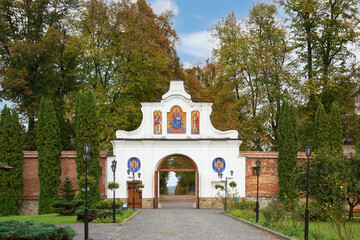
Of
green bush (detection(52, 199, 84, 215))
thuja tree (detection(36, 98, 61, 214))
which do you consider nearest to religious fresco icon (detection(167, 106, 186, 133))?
thuja tree (detection(36, 98, 61, 214))

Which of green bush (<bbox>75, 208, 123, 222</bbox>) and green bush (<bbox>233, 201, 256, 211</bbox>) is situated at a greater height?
green bush (<bbox>75, 208, 123, 222</bbox>)

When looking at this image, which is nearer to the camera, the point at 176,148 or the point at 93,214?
the point at 93,214

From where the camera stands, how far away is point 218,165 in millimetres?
31859

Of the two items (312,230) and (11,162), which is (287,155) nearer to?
(312,230)

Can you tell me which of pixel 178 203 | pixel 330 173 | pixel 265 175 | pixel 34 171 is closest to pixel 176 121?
pixel 265 175

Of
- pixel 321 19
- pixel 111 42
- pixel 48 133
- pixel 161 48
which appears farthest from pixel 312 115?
pixel 48 133

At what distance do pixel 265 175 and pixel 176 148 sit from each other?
733 cm

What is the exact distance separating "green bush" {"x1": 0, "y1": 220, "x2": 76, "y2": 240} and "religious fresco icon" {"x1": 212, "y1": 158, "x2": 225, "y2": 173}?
21.2 m

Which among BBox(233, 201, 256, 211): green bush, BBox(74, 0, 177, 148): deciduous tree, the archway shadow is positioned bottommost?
the archway shadow

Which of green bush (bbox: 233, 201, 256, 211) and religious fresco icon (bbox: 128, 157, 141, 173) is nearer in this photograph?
green bush (bbox: 233, 201, 256, 211)

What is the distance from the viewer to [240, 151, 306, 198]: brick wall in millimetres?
31328

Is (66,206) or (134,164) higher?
(134,164)

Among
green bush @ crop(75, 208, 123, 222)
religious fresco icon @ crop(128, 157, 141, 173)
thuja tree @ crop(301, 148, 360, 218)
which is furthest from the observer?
religious fresco icon @ crop(128, 157, 141, 173)

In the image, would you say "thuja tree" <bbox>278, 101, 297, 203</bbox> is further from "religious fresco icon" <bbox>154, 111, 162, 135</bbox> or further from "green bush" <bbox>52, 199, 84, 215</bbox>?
"green bush" <bbox>52, 199, 84, 215</bbox>
